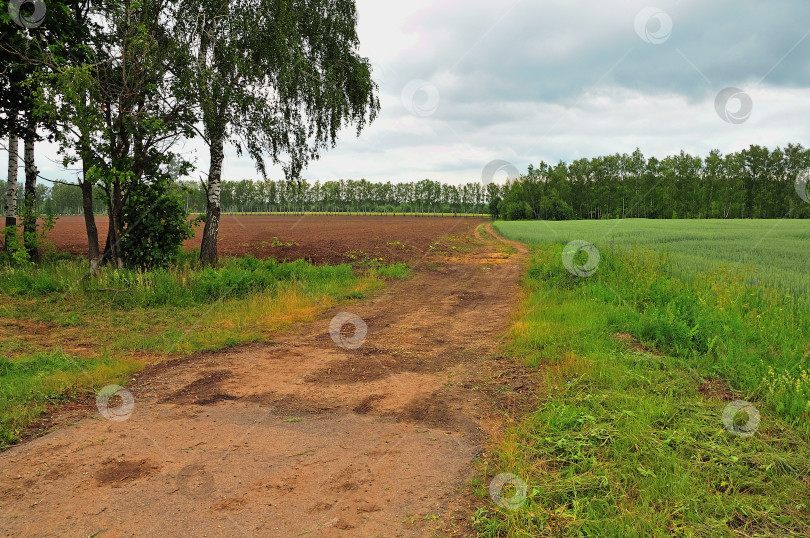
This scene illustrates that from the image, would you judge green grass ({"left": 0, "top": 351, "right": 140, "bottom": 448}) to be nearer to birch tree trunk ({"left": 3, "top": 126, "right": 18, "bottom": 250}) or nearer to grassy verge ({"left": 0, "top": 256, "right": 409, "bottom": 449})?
grassy verge ({"left": 0, "top": 256, "right": 409, "bottom": 449})

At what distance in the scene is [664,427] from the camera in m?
4.62

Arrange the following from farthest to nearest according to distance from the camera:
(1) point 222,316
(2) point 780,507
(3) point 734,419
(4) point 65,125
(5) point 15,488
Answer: (4) point 65,125
(1) point 222,316
(3) point 734,419
(5) point 15,488
(2) point 780,507

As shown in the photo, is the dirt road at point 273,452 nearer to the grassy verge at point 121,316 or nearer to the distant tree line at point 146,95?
the grassy verge at point 121,316

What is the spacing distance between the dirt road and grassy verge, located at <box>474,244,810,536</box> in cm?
60

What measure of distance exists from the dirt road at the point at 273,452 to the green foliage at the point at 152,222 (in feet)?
24.2

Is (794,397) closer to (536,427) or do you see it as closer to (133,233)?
(536,427)

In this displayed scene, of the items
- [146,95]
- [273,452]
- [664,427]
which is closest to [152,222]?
[146,95]

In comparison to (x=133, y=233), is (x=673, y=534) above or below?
below

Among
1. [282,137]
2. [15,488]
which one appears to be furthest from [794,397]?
[282,137]

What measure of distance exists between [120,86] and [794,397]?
1609 centimetres

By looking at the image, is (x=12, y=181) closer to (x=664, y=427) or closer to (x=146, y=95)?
(x=146, y=95)

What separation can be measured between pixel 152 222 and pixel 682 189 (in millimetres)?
91466


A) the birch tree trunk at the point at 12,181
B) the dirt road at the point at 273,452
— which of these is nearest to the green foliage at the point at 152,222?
the birch tree trunk at the point at 12,181

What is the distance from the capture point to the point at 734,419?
15.4 ft
